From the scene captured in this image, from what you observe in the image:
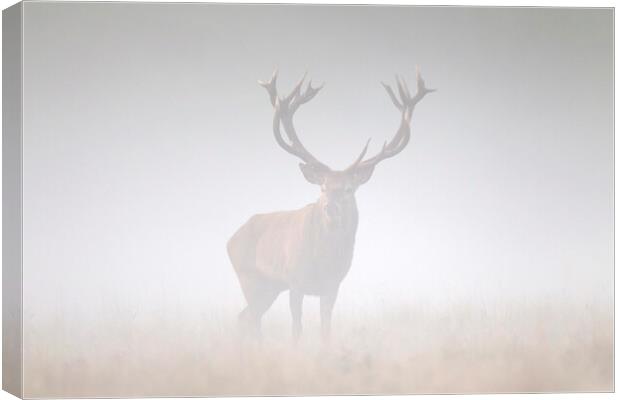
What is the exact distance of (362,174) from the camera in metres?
8.03

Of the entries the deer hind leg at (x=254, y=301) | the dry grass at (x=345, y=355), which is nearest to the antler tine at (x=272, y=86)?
the deer hind leg at (x=254, y=301)

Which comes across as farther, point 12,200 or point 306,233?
point 306,233

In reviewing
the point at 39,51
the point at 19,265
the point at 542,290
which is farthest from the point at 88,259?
the point at 542,290

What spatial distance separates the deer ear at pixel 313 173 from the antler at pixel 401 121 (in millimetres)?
171

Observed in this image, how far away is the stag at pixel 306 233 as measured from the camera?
8008 mm

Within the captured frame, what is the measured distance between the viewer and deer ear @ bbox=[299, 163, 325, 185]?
8008mm

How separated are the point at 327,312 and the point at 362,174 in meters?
0.86

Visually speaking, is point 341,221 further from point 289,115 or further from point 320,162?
point 289,115

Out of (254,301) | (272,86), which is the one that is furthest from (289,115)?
(254,301)

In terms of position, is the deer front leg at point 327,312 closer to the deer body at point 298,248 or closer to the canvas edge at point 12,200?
the deer body at point 298,248

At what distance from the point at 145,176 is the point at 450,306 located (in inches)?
79.2

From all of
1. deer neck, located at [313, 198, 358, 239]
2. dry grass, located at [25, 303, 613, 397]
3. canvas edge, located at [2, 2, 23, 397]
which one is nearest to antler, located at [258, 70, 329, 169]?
deer neck, located at [313, 198, 358, 239]

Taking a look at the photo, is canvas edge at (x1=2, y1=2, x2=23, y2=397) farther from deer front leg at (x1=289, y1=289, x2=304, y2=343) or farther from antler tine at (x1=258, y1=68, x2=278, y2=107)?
deer front leg at (x1=289, y1=289, x2=304, y2=343)

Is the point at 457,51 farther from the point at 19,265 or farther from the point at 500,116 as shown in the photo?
the point at 19,265
